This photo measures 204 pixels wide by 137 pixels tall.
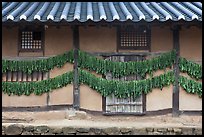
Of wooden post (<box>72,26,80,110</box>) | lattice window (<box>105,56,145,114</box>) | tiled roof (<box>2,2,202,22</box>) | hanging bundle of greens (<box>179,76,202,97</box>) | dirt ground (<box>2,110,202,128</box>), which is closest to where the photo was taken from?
tiled roof (<box>2,2,202,22</box>)

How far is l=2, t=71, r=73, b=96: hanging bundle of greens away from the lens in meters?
9.00

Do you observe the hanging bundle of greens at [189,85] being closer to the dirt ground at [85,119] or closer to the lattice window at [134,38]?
the dirt ground at [85,119]

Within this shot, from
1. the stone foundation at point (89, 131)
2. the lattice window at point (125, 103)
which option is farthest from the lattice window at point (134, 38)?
the stone foundation at point (89, 131)

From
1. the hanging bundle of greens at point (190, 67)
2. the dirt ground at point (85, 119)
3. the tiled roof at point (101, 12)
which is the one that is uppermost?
the tiled roof at point (101, 12)

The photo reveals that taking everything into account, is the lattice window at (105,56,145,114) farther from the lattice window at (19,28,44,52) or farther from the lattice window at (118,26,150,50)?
the lattice window at (19,28,44,52)

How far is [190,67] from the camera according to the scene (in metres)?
8.97

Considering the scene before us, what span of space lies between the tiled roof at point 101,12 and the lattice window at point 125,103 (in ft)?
4.21

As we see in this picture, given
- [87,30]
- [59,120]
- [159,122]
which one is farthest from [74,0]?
[159,122]

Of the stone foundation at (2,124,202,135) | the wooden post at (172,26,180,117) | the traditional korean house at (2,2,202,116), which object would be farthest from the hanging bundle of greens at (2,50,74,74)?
the wooden post at (172,26,180,117)

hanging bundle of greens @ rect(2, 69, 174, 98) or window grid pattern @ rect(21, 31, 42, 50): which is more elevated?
window grid pattern @ rect(21, 31, 42, 50)

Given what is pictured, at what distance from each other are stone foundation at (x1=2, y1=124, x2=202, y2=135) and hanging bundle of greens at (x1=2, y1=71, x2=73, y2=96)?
1549 millimetres

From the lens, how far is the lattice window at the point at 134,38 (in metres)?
9.18

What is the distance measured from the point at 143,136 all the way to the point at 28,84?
3.71m

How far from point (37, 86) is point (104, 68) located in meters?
1.98
